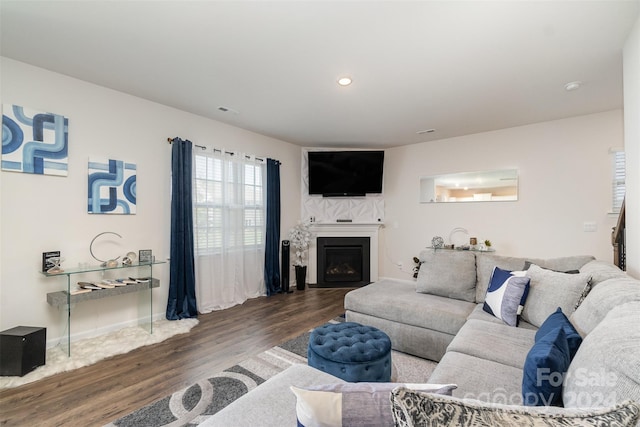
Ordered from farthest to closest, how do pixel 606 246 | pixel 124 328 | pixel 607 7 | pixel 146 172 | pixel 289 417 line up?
pixel 606 246
pixel 146 172
pixel 124 328
pixel 607 7
pixel 289 417

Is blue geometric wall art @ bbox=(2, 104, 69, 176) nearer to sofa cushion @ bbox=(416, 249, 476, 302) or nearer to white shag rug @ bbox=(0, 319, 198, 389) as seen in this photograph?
white shag rug @ bbox=(0, 319, 198, 389)

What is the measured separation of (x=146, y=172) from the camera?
349 centimetres

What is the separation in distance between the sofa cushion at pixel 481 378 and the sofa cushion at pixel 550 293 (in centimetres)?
75

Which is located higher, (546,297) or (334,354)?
(546,297)

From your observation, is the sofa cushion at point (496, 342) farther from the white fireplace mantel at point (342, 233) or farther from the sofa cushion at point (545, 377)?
the white fireplace mantel at point (342, 233)

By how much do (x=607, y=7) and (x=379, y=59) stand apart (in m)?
1.49

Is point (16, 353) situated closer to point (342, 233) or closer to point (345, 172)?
point (342, 233)

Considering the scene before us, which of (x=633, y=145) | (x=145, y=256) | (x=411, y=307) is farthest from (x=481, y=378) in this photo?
(x=145, y=256)

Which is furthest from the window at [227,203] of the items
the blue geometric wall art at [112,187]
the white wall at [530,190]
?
the white wall at [530,190]

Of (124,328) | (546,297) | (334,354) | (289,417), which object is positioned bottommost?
(124,328)

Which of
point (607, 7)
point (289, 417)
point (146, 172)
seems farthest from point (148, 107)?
point (607, 7)

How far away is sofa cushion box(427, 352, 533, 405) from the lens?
1.33 m

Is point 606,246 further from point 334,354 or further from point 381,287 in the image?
point 334,354

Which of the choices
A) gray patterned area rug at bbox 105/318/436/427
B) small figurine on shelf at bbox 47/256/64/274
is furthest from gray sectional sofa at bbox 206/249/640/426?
small figurine on shelf at bbox 47/256/64/274
